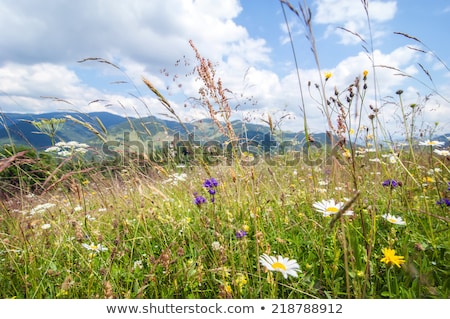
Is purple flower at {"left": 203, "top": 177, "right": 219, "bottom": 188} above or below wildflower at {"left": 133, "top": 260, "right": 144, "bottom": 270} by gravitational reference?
above

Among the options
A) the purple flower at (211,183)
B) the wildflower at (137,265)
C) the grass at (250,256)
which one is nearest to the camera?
the grass at (250,256)

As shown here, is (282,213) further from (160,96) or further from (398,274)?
(160,96)

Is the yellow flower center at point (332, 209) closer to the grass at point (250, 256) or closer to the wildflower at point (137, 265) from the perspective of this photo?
the grass at point (250, 256)

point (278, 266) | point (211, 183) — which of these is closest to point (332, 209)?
point (278, 266)

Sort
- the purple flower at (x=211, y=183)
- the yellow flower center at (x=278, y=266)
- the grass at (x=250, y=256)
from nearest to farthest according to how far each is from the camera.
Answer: the yellow flower center at (x=278, y=266), the grass at (x=250, y=256), the purple flower at (x=211, y=183)

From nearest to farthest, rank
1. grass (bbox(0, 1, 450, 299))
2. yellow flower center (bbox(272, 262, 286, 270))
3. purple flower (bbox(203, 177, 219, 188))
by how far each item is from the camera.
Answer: yellow flower center (bbox(272, 262, 286, 270)) < grass (bbox(0, 1, 450, 299)) < purple flower (bbox(203, 177, 219, 188))

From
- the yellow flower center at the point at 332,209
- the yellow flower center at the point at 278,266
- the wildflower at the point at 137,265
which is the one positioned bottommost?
the wildflower at the point at 137,265

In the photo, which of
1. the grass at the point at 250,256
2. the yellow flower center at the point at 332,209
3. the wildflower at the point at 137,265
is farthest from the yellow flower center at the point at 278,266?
the wildflower at the point at 137,265

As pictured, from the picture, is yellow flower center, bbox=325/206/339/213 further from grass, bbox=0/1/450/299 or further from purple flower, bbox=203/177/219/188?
purple flower, bbox=203/177/219/188

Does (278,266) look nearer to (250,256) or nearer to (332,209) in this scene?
(332,209)

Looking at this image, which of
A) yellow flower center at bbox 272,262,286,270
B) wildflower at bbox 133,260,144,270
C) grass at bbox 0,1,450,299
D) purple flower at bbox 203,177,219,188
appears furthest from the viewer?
purple flower at bbox 203,177,219,188

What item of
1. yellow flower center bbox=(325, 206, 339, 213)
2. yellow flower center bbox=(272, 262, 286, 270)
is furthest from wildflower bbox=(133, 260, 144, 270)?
yellow flower center bbox=(325, 206, 339, 213)

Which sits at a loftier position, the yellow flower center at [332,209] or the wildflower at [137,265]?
the yellow flower center at [332,209]
